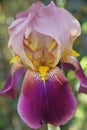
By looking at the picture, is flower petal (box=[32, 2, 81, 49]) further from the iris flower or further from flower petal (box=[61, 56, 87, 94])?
flower petal (box=[61, 56, 87, 94])

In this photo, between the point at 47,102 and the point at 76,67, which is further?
the point at 76,67

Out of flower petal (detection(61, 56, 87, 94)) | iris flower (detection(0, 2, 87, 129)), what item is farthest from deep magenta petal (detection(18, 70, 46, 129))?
flower petal (detection(61, 56, 87, 94))

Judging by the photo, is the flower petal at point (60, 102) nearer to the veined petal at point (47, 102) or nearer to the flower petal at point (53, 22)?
the veined petal at point (47, 102)

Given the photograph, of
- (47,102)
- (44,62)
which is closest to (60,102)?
(47,102)

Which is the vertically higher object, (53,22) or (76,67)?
(53,22)

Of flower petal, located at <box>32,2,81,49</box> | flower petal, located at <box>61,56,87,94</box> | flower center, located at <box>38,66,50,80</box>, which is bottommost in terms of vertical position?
flower petal, located at <box>61,56,87,94</box>

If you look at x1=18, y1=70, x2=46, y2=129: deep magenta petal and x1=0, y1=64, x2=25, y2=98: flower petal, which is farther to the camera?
x1=0, y1=64, x2=25, y2=98: flower petal

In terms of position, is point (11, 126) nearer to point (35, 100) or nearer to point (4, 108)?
point (4, 108)

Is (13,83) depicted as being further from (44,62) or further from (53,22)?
(53,22)
